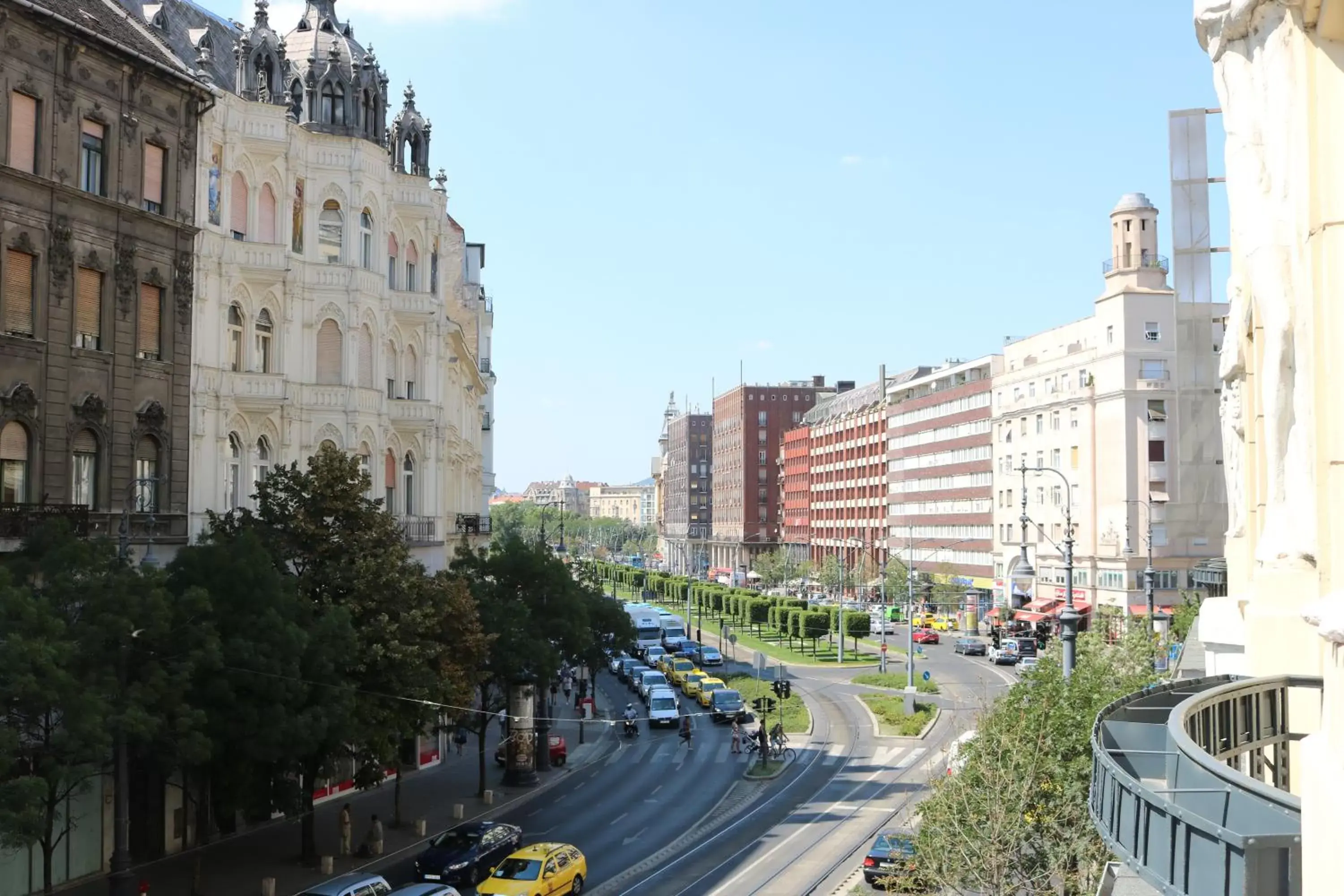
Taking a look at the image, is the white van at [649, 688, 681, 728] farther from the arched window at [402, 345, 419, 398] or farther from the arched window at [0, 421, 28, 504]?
the arched window at [0, 421, 28, 504]

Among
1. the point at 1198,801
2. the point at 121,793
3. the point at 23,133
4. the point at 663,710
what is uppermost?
the point at 23,133

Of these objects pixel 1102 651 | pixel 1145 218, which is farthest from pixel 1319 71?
pixel 1145 218

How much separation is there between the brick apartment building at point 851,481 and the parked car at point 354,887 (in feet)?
342

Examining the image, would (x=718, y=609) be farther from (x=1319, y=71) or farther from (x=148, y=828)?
(x=1319, y=71)

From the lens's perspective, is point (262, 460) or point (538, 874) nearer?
point (538, 874)

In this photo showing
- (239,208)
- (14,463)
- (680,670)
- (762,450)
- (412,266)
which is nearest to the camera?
(14,463)

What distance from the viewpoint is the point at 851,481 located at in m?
152

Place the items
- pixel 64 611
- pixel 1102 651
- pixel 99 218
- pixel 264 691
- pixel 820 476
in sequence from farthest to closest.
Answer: pixel 820 476
pixel 1102 651
pixel 99 218
pixel 264 691
pixel 64 611

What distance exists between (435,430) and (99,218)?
50.1 ft

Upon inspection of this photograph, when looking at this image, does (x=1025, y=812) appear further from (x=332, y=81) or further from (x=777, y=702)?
(x=777, y=702)

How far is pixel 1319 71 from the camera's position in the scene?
1022 centimetres

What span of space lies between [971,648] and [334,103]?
57.2 meters

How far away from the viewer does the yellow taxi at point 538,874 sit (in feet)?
95.2

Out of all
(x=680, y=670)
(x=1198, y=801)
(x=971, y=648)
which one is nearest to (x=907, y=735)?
(x=680, y=670)
